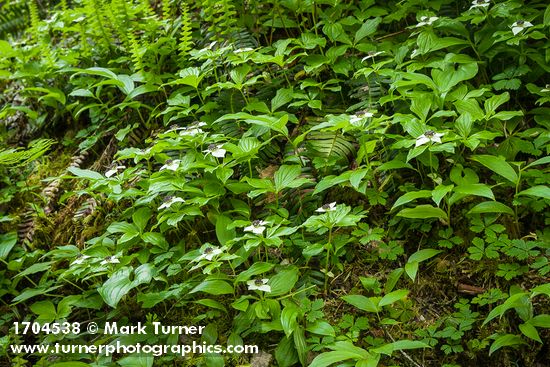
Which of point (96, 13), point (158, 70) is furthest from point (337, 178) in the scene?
point (96, 13)

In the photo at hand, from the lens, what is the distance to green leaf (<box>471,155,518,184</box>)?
274 centimetres

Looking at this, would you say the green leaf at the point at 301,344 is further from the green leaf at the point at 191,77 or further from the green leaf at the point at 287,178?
the green leaf at the point at 191,77

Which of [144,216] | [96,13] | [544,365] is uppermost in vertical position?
[96,13]

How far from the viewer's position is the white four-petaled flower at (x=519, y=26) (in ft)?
10.2

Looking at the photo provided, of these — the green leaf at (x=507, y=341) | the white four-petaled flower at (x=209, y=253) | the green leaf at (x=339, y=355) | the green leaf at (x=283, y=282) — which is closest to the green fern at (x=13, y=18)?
the white four-petaled flower at (x=209, y=253)

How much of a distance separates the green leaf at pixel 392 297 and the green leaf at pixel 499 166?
0.84 m

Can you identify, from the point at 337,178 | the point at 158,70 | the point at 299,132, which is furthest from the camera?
the point at 158,70

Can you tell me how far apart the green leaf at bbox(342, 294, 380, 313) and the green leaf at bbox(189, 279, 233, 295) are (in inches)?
24.1

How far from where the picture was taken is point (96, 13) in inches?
170

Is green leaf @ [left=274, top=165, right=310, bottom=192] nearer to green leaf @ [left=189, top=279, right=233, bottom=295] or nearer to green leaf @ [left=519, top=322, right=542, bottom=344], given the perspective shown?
green leaf @ [left=189, top=279, right=233, bottom=295]

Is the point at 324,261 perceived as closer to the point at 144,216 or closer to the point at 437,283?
the point at 437,283

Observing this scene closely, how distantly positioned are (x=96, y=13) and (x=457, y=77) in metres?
2.98

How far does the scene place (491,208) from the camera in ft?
9.02

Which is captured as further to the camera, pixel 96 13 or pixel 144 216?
pixel 96 13
